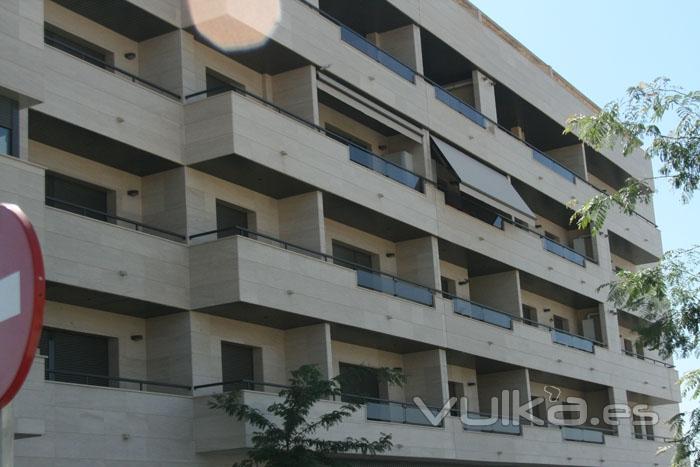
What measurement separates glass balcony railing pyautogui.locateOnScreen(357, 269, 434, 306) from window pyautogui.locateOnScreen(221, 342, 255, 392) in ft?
11.8

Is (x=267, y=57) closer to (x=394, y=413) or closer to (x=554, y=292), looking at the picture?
(x=394, y=413)

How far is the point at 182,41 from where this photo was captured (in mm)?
24609

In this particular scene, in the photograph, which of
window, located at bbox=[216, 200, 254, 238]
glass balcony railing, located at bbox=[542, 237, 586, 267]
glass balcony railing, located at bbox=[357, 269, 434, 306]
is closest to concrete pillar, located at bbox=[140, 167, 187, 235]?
window, located at bbox=[216, 200, 254, 238]

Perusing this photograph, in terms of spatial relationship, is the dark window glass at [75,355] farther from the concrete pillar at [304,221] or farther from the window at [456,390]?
the window at [456,390]

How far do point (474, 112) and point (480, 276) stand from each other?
19.3ft

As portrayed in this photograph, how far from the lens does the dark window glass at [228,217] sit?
83.9 ft

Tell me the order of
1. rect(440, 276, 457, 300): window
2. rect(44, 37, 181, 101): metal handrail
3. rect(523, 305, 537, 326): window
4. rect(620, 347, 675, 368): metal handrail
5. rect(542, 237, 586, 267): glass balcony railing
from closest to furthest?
rect(44, 37, 181, 101): metal handrail < rect(440, 276, 457, 300): window < rect(542, 237, 586, 267): glass balcony railing < rect(523, 305, 537, 326): window < rect(620, 347, 675, 368): metal handrail

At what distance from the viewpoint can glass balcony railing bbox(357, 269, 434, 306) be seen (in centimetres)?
2756

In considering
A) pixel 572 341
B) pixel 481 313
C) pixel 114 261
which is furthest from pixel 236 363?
pixel 572 341

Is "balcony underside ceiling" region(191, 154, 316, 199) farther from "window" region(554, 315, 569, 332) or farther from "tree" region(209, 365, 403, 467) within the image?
"window" region(554, 315, 569, 332)

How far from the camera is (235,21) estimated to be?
25.1 meters

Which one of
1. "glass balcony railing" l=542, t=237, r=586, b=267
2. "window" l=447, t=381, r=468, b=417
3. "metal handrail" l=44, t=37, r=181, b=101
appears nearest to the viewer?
"metal handrail" l=44, t=37, r=181, b=101

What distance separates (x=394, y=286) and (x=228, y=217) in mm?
5497

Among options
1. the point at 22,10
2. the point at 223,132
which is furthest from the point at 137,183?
the point at 22,10
